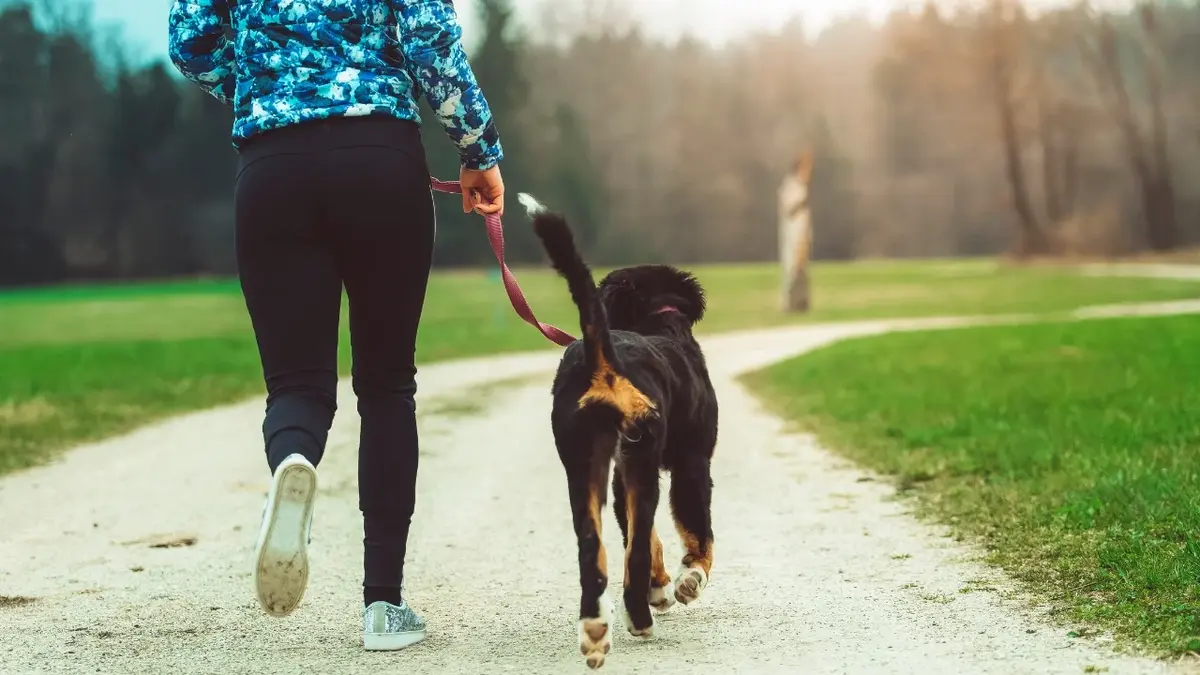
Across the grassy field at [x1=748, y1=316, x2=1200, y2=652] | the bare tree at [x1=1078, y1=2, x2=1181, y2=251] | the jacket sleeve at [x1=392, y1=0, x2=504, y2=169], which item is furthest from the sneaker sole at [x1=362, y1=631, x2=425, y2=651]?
the bare tree at [x1=1078, y1=2, x2=1181, y2=251]

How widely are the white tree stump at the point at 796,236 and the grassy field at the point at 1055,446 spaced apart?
1088 cm

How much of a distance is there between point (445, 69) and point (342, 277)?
65 centimetres

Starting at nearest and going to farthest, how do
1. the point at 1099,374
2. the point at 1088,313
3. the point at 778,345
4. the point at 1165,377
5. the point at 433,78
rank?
the point at 433,78 < the point at 1165,377 < the point at 1099,374 < the point at 778,345 < the point at 1088,313

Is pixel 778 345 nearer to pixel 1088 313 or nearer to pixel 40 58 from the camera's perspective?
pixel 1088 313

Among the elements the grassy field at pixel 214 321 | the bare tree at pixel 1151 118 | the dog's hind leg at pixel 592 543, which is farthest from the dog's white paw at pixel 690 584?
the bare tree at pixel 1151 118

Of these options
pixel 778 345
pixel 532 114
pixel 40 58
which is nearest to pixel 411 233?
pixel 778 345

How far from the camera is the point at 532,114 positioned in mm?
58188

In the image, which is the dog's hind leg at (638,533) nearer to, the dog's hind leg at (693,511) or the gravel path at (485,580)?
the gravel path at (485,580)

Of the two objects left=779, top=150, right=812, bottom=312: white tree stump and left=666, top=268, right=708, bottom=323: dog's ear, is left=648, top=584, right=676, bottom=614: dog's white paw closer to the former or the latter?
left=666, top=268, right=708, bottom=323: dog's ear

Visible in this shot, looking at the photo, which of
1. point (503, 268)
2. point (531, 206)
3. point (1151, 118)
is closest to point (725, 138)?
point (1151, 118)

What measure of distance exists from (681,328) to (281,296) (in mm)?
1395

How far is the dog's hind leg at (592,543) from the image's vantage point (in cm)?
338

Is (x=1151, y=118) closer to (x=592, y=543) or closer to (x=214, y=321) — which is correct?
(x=214, y=321)

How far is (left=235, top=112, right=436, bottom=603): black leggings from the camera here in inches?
140
